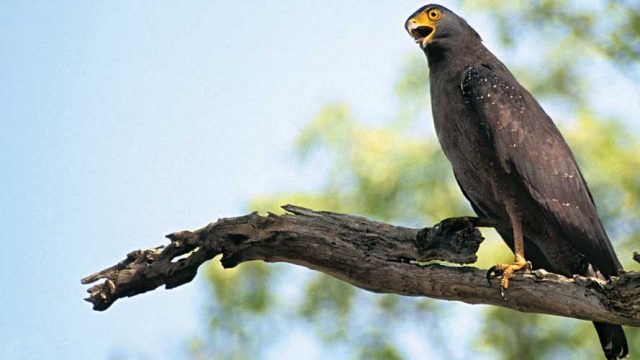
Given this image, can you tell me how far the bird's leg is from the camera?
5.17 metres

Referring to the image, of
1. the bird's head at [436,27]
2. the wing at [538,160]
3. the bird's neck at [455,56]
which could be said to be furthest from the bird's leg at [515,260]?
the bird's head at [436,27]

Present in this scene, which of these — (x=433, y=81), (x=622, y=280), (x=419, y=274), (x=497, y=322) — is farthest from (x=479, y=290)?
(x=497, y=322)

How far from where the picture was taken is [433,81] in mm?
5977

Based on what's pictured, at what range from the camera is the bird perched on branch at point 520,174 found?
5469mm

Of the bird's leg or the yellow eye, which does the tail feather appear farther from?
the yellow eye

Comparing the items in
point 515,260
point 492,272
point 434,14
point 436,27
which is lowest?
point 492,272

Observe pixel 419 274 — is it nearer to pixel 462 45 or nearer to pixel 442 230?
pixel 442 230

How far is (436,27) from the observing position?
20.5ft

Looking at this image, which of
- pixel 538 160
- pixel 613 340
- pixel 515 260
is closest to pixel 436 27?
pixel 538 160

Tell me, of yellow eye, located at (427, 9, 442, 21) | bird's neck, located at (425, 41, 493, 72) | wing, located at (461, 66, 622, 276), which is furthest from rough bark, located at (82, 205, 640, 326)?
yellow eye, located at (427, 9, 442, 21)

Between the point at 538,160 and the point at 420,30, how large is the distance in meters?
1.27

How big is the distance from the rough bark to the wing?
440mm

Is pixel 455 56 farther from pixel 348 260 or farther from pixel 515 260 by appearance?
pixel 348 260

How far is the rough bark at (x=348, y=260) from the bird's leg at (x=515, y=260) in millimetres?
45
